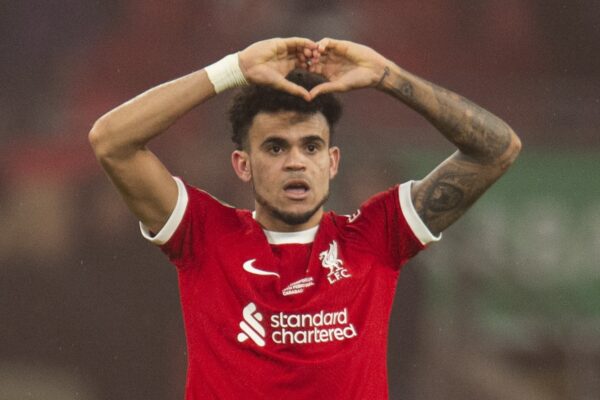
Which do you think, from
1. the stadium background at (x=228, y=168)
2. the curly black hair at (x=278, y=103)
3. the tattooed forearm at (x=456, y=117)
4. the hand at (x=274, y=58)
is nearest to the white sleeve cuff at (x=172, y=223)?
the curly black hair at (x=278, y=103)

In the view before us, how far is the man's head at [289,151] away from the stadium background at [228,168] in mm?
1300

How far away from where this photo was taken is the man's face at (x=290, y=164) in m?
2.35

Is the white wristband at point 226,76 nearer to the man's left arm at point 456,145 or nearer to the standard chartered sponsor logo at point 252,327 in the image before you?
the man's left arm at point 456,145

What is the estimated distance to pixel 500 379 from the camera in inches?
145

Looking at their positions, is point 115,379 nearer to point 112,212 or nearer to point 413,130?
point 112,212

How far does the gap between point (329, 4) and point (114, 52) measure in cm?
84

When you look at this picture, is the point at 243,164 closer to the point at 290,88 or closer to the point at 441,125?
the point at 290,88

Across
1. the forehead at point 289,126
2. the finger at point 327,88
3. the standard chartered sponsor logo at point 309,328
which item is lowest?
the standard chartered sponsor logo at point 309,328

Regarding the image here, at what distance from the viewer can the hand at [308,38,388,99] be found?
225 cm

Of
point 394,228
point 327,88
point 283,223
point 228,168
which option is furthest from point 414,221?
point 228,168

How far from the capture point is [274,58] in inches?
88.8

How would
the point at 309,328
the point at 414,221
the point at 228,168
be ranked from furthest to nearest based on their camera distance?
1. the point at 228,168
2. the point at 414,221
3. the point at 309,328

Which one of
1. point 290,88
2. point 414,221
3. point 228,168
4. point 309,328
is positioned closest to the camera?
point 290,88

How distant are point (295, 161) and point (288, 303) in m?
0.34
